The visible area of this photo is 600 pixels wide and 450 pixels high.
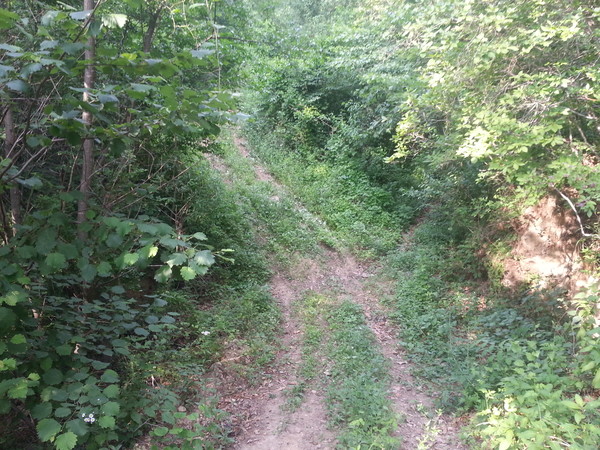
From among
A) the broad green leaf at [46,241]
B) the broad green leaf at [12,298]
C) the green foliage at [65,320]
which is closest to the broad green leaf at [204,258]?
the green foliage at [65,320]

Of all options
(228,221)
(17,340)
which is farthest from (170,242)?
(228,221)

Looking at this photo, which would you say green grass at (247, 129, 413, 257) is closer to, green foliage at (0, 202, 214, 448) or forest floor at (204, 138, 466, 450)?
forest floor at (204, 138, 466, 450)

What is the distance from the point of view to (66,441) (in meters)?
2.44

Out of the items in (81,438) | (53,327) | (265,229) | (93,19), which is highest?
(93,19)

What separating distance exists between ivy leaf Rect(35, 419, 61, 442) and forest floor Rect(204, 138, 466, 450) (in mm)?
2508

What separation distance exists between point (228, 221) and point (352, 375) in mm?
4495

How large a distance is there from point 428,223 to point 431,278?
2991mm

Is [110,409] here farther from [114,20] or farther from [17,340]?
[114,20]

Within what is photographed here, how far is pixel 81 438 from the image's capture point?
2.81m

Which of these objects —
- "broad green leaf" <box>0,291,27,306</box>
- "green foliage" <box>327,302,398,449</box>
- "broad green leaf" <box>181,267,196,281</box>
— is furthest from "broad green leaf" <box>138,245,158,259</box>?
"green foliage" <box>327,302,398,449</box>

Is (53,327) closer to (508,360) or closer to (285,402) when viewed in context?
(285,402)

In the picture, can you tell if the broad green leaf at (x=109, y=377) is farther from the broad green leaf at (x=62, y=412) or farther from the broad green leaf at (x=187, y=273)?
the broad green leaf at (x=187, y=273)

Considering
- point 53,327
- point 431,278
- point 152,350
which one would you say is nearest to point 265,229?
point 431,278

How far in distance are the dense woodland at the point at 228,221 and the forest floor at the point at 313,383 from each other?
0.26 meters
